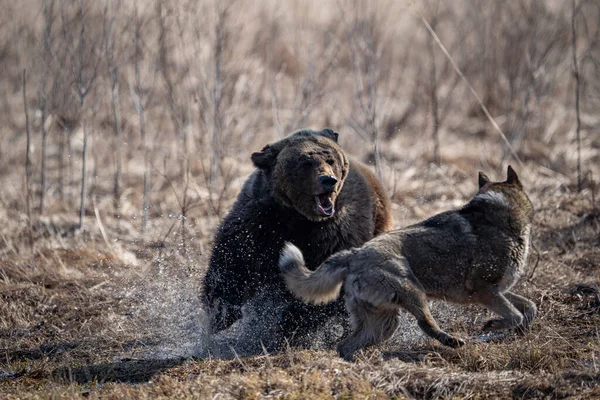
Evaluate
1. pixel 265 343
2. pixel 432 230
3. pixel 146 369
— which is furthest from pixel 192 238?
pixel 432 230

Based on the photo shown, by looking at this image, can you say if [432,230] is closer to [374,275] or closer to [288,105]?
[374,275]

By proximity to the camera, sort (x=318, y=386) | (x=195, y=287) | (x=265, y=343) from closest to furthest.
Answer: (x=318, y=386) < (x=265, y=343) < (x=195, y=287)

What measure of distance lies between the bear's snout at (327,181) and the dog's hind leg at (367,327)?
43.5 inches

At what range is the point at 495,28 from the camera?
13500 mm

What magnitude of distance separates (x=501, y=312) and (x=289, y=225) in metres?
1.73

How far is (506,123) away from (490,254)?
26.5 ft

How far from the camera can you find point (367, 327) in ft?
16.5

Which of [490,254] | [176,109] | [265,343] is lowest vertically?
[265,343]

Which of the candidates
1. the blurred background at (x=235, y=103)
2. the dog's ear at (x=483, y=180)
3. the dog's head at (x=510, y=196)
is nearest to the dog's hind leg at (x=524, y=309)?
the dog's head at (x=510, y=196)

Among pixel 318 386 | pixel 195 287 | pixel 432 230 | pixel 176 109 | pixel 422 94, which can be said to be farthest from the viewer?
pixel 422 94

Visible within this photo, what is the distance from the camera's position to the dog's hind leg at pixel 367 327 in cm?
499

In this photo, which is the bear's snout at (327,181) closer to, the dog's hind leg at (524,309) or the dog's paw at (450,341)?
the dog's hind leg at (524,309)

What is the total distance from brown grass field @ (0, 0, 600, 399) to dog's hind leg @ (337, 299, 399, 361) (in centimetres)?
14

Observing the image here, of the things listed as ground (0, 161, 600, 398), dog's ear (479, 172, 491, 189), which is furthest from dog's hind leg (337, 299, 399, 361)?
dog's ear (479, 172, 491, 189)
